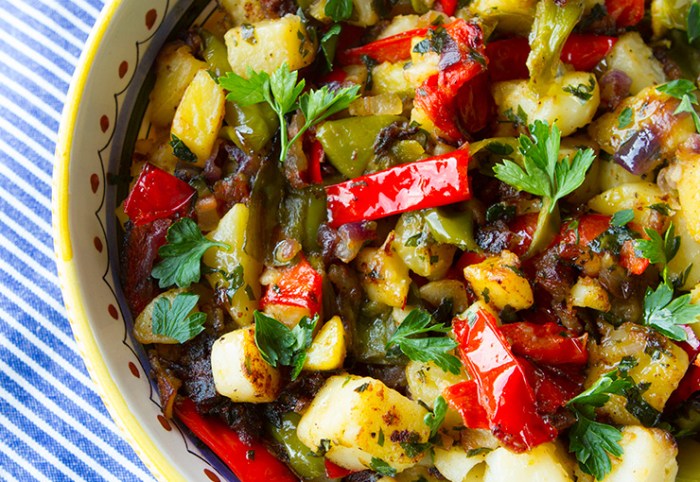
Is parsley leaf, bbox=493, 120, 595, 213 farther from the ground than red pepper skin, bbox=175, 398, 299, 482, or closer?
farther from the ground

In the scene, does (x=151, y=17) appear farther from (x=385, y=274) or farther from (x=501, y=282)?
(x=501, y=282)

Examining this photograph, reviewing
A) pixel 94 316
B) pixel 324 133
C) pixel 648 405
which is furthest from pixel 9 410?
pixel 648 405

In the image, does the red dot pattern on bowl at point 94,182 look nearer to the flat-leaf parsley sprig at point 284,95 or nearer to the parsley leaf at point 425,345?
the flat-leaf parsley sprig at point 284,95

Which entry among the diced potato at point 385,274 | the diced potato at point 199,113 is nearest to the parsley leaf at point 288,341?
the diced potato at point 385,274

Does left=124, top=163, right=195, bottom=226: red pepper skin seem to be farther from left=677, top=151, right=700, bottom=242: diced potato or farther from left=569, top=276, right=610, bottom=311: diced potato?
left=677, top=151, right=700, bottom=242: diced potato

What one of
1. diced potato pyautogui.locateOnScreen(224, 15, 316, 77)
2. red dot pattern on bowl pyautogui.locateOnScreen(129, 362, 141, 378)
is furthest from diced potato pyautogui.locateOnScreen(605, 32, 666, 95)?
red dot pattern on bowl pyautogui.locateOnScreen(129, 362, 141, 378)

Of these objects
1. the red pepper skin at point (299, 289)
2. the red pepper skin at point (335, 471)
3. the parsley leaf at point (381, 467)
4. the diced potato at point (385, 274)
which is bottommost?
the red pepper skin at point (335, 471)
